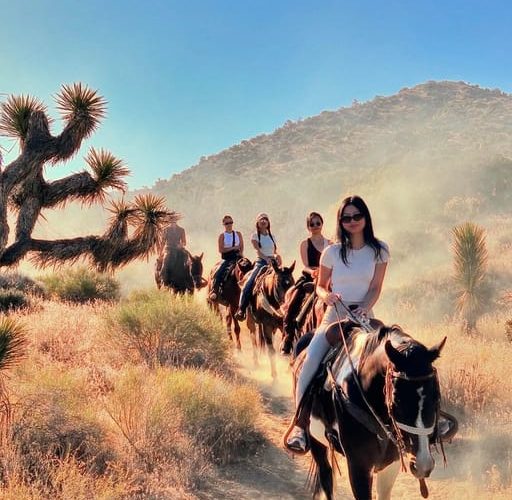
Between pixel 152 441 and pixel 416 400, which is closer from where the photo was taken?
pixel 416 400

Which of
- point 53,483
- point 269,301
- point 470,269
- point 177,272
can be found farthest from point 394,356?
point 177,272

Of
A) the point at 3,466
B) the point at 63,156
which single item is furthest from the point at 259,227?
the point at 3,466

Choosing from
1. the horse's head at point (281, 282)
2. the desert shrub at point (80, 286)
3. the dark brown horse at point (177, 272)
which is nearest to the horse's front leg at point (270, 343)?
the horse's head at point (281, 282)

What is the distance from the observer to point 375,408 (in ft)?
11.5

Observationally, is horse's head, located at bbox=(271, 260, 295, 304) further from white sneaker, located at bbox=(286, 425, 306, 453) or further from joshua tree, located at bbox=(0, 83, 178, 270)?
white sneaker, located at bbox=(286, 425, 306, 453)

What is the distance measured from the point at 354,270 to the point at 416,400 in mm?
1835

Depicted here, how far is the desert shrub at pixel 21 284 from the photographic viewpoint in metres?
16.7

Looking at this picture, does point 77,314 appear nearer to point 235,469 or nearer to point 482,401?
point 235,469

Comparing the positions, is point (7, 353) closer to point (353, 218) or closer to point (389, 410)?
point (353, 218)

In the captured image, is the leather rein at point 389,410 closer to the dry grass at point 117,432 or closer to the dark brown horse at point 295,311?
the dry grass at point 117,432

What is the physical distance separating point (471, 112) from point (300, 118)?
2443 centimetres

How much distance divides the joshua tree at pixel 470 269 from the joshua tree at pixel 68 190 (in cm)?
773

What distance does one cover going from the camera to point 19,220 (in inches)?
330

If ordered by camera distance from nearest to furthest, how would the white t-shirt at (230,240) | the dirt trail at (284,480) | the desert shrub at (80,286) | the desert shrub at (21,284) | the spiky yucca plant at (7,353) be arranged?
1. the spiky yucca plant at (7,353)
2. the dirt trail at (284,480)
3. the white t-shirt at (230,240)
4. the desert shrub at (21,284)
5. the desert shrub at (80,286)
